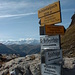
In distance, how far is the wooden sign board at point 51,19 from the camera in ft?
41.8

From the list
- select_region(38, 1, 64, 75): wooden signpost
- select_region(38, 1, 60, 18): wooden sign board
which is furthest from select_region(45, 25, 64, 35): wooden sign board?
select_region(38, 1, 60, 18): wooden sign board

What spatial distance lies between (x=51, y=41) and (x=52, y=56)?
1026 mm

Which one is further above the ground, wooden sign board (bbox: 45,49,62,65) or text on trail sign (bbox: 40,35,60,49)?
text on trail sign (bbox: 40,35,60,49)

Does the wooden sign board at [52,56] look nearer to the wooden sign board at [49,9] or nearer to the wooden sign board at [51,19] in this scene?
the wooden sign board at [51,19]

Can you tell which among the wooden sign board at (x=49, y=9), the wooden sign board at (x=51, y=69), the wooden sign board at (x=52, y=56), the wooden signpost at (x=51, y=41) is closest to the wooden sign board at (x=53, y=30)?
the wooden signpost at (x=51, y=41)

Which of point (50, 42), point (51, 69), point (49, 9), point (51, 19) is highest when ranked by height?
point (49, 9)

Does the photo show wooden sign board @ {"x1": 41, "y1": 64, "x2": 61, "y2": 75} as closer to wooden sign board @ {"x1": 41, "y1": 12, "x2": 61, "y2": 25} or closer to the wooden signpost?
the wooden signpost

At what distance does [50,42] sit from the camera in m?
13.2

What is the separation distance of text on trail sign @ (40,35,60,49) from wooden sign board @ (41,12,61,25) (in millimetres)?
998

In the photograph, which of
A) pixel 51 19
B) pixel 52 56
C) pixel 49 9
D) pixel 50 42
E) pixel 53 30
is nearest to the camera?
pixel 52 56

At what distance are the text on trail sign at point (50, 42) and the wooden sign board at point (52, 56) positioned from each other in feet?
1.12

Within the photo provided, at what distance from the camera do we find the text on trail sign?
42.2ft

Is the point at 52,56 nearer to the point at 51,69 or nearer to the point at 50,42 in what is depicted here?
the point at 51,69

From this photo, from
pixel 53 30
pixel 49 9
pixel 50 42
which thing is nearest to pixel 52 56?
pixel 50 42
